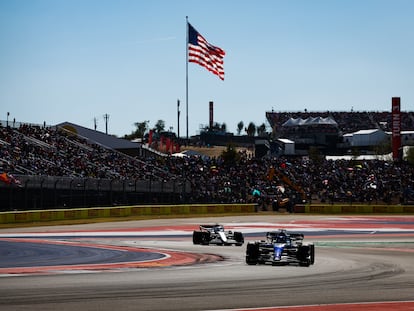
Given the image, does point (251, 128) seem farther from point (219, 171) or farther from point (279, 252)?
point (279, 252)

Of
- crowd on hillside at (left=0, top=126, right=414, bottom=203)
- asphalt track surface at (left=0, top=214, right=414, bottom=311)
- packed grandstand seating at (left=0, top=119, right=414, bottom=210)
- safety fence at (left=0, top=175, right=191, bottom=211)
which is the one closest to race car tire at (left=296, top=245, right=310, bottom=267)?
asphalt track surface at (left=0, top=214, right=414, bottom=311)

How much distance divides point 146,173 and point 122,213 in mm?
14094

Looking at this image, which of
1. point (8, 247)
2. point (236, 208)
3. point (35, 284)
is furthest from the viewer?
point (236, 208)

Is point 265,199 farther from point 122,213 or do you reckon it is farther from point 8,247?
point 8,247

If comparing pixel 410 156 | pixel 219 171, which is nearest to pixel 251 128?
pixel 410 156

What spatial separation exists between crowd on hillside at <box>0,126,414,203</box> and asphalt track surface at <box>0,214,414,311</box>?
1012 inches

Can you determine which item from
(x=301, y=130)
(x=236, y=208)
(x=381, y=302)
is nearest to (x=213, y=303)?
(x=381, y=302)

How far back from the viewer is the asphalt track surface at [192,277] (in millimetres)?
12906

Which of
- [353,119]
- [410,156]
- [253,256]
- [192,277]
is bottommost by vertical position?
[192,277]

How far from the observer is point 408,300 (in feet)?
44.8

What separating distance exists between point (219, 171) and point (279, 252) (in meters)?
49.0

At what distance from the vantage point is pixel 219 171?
6994 centimetres

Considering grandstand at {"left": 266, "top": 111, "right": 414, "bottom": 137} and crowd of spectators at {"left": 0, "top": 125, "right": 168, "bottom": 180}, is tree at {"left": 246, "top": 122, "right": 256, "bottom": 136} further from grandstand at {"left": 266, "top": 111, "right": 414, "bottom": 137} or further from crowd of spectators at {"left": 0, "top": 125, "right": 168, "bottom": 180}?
crowd of spectators at {"left": 0, "top": 125, "right": 168, "bottom": 180}

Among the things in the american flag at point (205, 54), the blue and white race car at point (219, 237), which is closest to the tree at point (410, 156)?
the american flag at point (205, 54)
